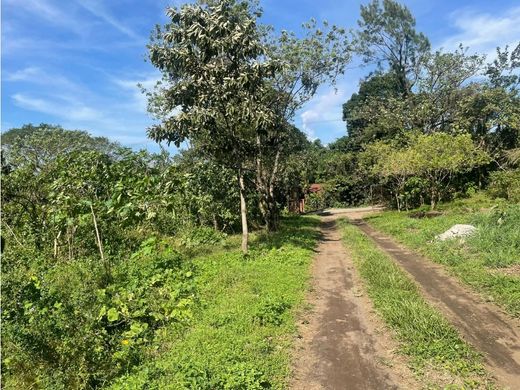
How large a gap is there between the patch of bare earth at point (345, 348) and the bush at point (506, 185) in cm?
1799

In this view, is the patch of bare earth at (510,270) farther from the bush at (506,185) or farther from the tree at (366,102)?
the tree at (366,102)

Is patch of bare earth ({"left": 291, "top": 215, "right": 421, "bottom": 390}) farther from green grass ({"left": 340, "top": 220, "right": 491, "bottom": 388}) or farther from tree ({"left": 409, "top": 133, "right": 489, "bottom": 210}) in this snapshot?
tree ({"left": 409, "top": 133, "right": 489, "bottom": 210})

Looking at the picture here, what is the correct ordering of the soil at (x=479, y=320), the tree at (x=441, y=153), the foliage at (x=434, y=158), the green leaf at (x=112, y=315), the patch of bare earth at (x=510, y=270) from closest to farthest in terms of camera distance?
the soil at (x=479, y=320) < the green leaf at (x=112, y=315) < the patch of bare earth at (x=510, y=270) < the tree at (x=441, y=153) < the foliage at (x=434, y=158)

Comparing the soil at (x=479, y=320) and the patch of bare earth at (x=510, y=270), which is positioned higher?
the patch of bare earth at (x=510, y=270)

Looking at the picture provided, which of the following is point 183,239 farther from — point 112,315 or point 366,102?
point 366,102

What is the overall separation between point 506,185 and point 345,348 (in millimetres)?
24324

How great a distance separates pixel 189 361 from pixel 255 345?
1015 mm

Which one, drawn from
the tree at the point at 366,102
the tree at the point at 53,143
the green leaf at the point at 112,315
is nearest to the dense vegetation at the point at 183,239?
the green leaf at the point at 112,315

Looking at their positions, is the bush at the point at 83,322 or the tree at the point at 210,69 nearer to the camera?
the bush at the point at 83,322

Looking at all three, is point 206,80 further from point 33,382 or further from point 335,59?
point 335,59

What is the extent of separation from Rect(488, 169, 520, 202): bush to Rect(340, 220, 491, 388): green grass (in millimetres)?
16865

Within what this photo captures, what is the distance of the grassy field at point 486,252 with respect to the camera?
27.8 ft

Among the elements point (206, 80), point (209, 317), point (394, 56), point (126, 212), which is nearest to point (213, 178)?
point (206, 80)

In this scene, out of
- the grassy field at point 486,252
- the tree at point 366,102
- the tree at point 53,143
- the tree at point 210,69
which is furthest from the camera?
the tree at point 366,102
